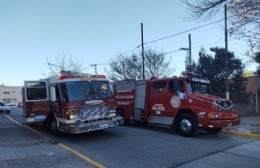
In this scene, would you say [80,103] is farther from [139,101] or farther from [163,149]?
[139,101]

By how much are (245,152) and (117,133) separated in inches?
237

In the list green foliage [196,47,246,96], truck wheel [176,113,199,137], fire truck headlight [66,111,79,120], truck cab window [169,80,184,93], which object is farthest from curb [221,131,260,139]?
green foliage [196,47,246,96]

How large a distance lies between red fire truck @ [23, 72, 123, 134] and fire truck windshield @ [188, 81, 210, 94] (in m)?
3.25

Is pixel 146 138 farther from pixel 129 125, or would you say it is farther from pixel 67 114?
pixel 129 125

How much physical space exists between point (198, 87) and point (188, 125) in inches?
74.1

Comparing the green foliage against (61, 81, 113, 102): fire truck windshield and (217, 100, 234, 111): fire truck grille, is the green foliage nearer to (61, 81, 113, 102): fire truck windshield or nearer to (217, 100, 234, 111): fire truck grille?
(217, 100, 234, 111): fire truck grille

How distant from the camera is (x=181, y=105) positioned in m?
13.9

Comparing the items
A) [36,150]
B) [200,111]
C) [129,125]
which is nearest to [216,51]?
[129,125]

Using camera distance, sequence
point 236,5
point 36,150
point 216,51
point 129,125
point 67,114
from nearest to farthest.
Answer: point 236,5
point 36,150
point 67,114
point 129,125
point 216,51

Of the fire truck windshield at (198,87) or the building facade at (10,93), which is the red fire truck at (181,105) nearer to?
the fire truck windshield at (198,87)

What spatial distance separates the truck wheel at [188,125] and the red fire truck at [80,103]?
2.55 m

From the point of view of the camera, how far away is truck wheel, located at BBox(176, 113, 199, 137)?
43.1 ft

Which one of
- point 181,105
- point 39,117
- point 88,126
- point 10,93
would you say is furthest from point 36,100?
point 10,93

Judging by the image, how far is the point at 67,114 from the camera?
1247 centimetres
